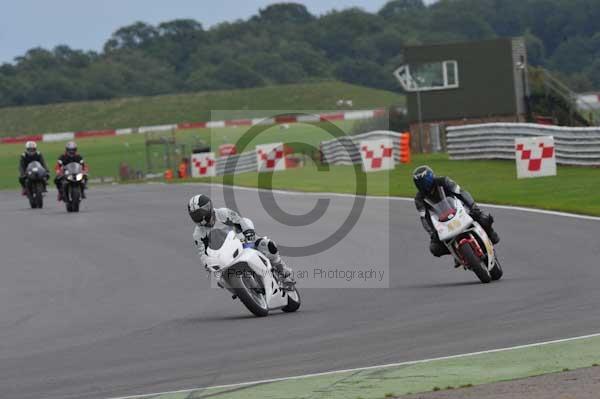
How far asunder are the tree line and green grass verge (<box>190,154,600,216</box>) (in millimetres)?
87277

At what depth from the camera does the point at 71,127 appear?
10362 centimetres

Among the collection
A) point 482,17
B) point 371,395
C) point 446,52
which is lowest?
point 371,395

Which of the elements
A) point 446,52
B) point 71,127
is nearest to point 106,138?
point 71,127

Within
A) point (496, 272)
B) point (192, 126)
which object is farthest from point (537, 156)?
point (192, 126)

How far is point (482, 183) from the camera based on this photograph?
31719mm

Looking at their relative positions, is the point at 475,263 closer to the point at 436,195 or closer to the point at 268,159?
the point at 436,195

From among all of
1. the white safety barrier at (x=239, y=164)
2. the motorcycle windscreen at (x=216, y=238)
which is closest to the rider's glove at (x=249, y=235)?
the motorcycle windscreen at (x=216, y=238)

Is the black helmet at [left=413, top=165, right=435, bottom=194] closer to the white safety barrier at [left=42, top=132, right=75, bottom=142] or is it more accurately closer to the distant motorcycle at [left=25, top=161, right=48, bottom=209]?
the distant motorcycle at [left=25, top=161, right=48, bottom=209]

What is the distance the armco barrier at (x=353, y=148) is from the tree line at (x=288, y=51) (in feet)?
260

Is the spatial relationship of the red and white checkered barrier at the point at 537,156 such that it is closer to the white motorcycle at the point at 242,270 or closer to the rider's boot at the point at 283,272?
the rider's boot at the point at 283,272

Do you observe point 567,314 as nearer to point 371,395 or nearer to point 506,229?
point 371,395

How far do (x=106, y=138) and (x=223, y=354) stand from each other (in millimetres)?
85279

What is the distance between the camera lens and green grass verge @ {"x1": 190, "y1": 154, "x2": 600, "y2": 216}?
25855 mm

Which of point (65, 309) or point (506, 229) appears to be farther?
point (506, 229)
